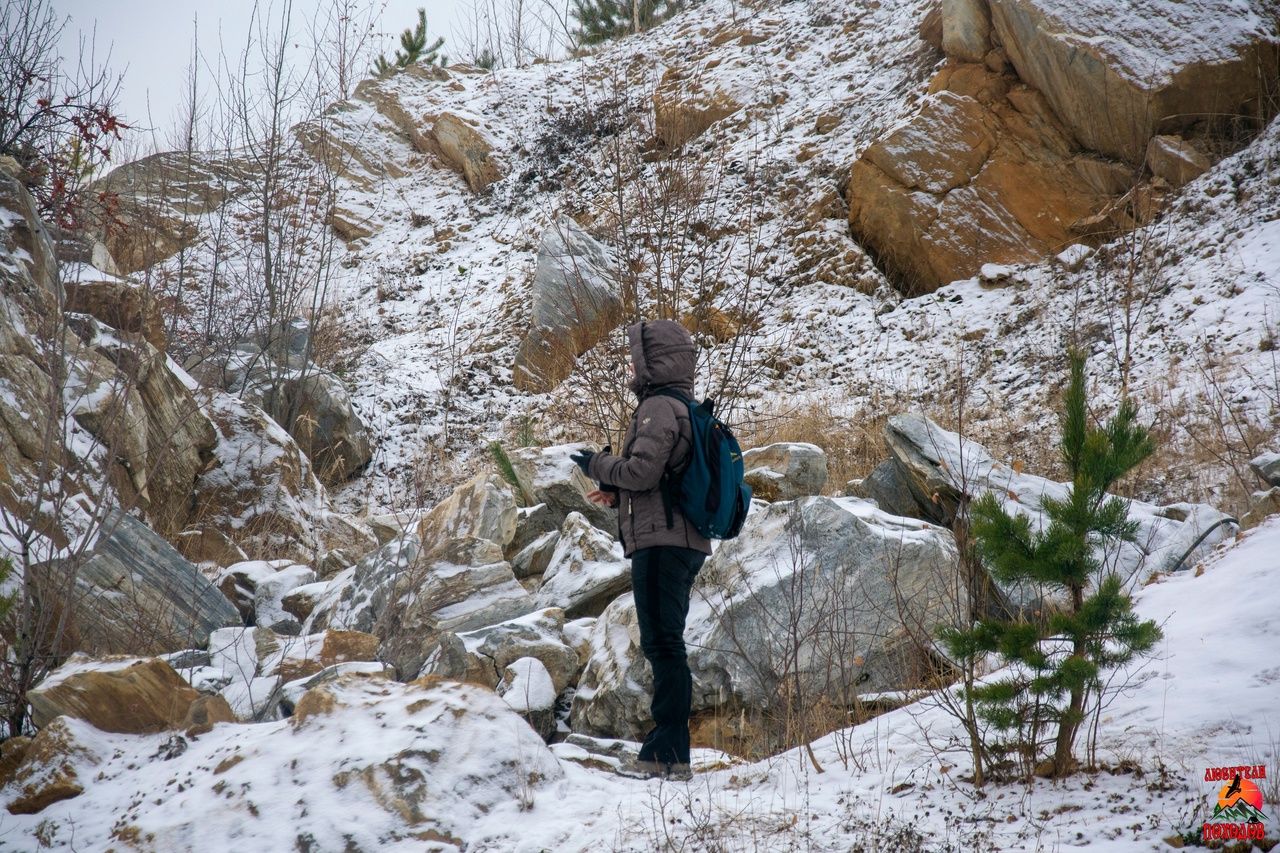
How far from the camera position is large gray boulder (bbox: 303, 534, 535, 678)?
4707mm

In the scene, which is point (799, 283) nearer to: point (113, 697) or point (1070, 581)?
→ point (1070, 581)

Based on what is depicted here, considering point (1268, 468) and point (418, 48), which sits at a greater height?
point (418, 48)

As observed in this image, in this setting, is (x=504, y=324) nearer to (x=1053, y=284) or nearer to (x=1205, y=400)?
(x=1053, y=284)

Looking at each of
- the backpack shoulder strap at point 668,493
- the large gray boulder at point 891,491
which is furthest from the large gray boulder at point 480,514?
the backpack shoulder strap at point 668,493

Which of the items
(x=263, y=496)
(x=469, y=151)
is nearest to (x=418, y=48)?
(x=469, y=151)

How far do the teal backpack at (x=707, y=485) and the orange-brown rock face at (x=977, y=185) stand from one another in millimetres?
9328

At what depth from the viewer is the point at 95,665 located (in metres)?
3.32

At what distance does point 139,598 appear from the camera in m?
4.85

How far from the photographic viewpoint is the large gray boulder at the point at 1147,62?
982 cm

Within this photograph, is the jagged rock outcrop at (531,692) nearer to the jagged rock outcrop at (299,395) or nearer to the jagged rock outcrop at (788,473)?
the jagged rock outcrop at (788,473)

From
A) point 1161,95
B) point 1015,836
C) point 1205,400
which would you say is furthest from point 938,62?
point 1015,836

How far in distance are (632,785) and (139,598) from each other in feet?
11.8

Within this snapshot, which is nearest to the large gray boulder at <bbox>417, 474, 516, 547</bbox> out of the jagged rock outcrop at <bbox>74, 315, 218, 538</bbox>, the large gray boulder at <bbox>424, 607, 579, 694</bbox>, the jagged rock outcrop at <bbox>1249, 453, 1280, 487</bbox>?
the large gray boulder at <bbox>424, 607, 579, 694</bbox>

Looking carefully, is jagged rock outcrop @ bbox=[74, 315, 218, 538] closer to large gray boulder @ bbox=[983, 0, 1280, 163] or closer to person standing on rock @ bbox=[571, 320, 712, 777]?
person standing on rock @ bbox=[571, 320, 712, 777]
